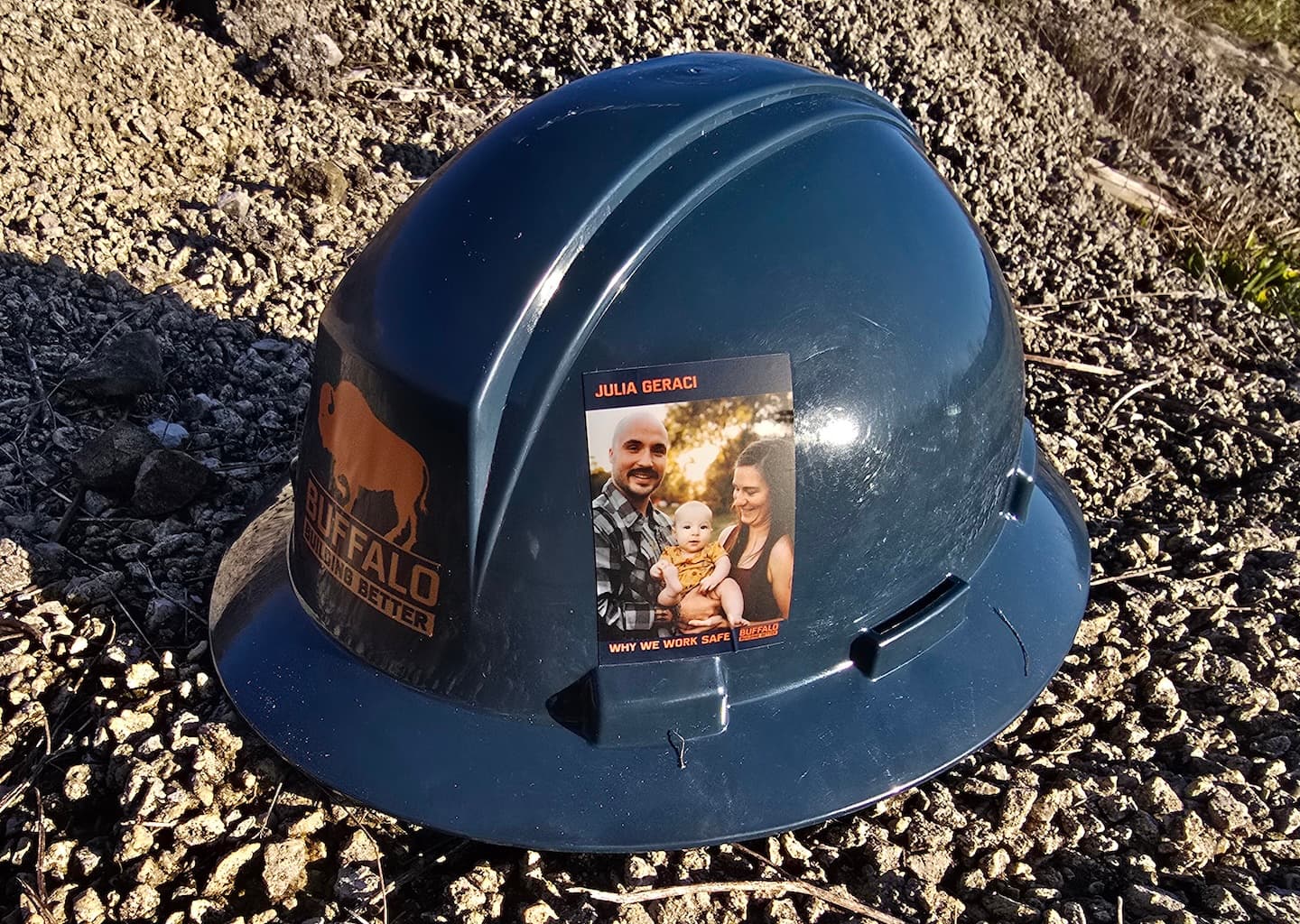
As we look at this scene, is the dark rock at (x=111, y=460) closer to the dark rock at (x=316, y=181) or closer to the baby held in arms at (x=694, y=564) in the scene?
the dark rock at (x=316, y=181)

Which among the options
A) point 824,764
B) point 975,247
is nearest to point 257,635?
point 824,764

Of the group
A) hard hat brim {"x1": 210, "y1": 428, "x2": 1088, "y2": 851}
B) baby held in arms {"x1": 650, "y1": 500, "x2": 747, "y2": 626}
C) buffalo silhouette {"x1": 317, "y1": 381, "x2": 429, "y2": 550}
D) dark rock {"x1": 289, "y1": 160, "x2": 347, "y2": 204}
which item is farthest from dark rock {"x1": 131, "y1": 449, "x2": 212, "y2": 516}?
baby held in arms {"x1": 650, "y1": 500, "x2": 747, "y2": 626}

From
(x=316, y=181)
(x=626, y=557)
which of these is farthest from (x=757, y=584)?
(x=316, y=181)

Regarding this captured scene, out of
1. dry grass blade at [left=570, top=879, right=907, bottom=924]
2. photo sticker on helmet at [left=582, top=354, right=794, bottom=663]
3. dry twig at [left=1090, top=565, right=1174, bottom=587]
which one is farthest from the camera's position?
dry twig at [left=1090, top=565, right=1174, bottom=587]

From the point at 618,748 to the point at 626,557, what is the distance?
349mm

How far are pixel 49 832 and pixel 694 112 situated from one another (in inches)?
70.5

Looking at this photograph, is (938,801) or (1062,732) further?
(1062,732)

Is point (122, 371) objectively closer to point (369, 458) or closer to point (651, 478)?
point (369, 458)

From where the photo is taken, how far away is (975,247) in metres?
2.12

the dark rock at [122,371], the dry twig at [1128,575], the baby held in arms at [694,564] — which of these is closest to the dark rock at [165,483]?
the dark rock at [122,371]

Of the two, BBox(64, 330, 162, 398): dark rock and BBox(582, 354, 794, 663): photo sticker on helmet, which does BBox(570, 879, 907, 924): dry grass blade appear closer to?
BBox(582, 354, 794, 663): photo sticker on helmet

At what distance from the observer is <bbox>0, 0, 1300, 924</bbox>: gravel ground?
2.06 m

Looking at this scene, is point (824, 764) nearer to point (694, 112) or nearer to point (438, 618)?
point (438, 618)

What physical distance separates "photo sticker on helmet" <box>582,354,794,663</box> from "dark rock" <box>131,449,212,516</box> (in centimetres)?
146
